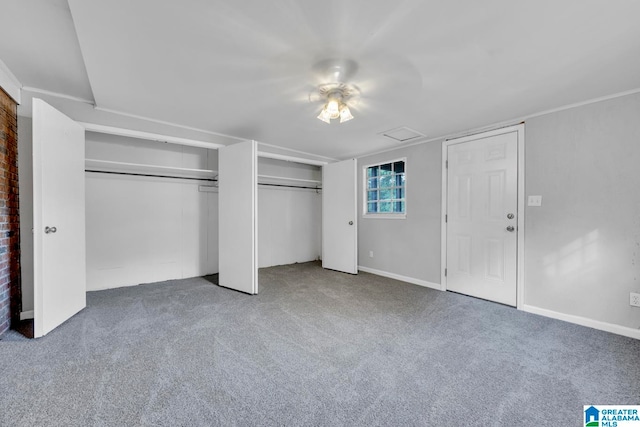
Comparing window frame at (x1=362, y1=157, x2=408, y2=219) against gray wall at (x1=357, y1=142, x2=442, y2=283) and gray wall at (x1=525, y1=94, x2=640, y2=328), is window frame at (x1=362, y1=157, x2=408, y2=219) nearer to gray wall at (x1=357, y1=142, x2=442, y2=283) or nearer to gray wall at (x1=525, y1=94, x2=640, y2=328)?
gray wall at (x1=357, y1=142, x2=442, y2=283)

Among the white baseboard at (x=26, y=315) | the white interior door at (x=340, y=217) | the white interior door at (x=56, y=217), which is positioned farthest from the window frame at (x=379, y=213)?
the white baseboard at (x=26, y=315)

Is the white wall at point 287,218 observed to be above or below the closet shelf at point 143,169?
below

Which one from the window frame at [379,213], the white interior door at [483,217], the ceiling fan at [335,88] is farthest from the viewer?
the window frame at [379,213]

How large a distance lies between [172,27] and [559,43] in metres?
2.41

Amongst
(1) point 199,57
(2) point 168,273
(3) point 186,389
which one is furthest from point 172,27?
(2) point 168,273

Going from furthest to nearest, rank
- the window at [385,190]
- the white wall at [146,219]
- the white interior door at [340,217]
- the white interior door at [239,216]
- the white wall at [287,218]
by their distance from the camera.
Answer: the white wall at [287,218], the white interior door at [340,217], the window at [385,190], the white wall at [146,219], the white interior door at [239,216]

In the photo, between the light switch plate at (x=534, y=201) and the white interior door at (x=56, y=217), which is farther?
the light switch plate at (x=534, y=201)

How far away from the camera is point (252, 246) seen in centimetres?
324

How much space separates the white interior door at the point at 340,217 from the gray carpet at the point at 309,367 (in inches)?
63.2

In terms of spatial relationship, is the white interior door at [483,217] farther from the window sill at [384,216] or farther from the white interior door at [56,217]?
the white interior door at [56,217]

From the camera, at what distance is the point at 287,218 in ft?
17.1

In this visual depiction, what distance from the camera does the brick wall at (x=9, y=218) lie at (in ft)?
7.18

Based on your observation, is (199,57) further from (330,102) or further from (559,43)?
(559,43)

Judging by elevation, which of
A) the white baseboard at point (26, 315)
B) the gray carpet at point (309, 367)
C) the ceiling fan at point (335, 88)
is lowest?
the gray carpet at point (309, 367)
